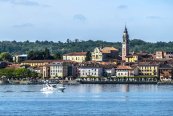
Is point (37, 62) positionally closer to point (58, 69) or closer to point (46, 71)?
point (46, 71)

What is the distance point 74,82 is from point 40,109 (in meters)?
66.1

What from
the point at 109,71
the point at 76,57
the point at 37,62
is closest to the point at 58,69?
the point at 109,71

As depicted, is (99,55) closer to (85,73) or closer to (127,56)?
(127,56)

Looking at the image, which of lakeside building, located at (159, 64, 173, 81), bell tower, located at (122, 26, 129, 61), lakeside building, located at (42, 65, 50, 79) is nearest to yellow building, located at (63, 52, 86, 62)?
bell tower, located at (122, 26, 129, 61)

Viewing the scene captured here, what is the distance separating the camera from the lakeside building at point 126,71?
400 ft

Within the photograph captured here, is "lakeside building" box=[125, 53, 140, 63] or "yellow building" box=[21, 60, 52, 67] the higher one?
"lakeside building" box=[125, 53, 140, 63]

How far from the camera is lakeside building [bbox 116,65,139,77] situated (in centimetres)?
12206

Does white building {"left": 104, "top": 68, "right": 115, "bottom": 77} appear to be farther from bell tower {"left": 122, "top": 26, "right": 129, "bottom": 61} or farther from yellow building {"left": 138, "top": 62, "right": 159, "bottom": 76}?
bell tower {"left": 122, "top": 26, "right": 129, "bottom": 61}

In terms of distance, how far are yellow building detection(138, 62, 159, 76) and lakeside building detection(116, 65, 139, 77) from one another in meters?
1.35

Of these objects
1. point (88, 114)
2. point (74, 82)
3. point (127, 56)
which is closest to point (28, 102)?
point (88, 114)

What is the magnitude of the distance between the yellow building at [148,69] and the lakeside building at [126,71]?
1.35 m

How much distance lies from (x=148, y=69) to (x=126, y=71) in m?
3.80

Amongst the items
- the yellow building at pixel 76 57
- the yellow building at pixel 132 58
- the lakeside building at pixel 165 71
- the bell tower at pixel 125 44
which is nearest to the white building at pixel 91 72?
the lakeside building at pixel 165 71

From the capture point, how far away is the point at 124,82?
4461 inches
